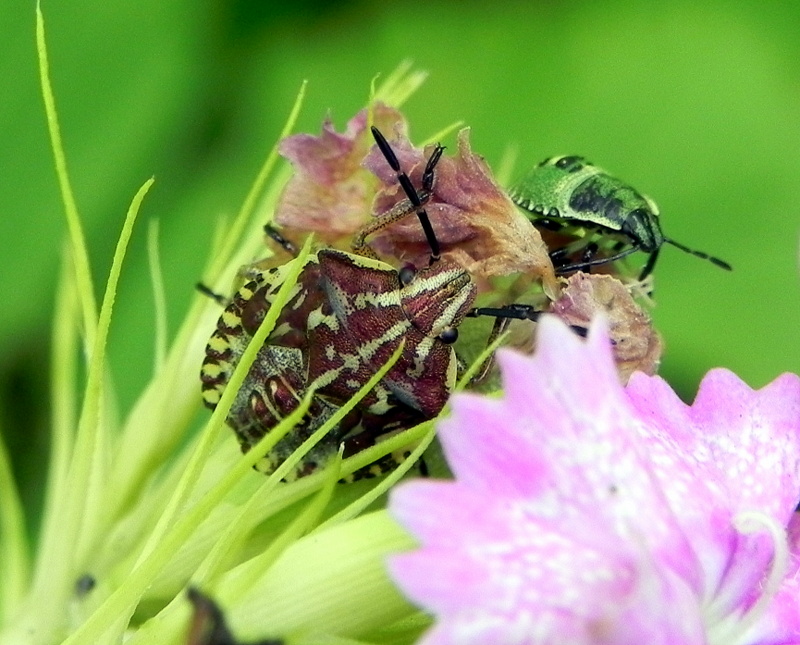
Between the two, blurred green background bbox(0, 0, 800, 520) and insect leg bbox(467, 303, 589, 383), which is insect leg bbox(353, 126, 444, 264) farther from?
blurred green background bbox(0, 0, 800, 520)

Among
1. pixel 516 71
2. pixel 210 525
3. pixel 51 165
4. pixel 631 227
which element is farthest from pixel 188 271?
pixel 631 227

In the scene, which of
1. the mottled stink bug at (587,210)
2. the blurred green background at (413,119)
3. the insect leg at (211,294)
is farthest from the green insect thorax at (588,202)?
the blurred green background at (413,119)

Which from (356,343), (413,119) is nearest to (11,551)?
(356,343)

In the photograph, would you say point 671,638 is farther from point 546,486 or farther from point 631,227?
point 631,227

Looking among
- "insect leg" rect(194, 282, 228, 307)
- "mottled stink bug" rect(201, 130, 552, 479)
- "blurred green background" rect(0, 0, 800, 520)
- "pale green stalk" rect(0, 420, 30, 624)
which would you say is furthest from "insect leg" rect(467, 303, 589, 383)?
"blurred green background" rect(0, 0, 800, 520)

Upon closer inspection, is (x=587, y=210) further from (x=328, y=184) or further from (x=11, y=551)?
(x=11, y=551)

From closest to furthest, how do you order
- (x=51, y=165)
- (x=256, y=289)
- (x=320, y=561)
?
1. (x=320, y=561)
2. (x=256, y=289)
3. (x=51, y=165)
